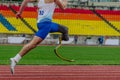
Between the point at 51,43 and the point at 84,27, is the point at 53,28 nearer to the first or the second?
the point at 51,43

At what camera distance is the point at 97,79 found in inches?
360

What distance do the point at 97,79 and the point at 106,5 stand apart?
53.2m

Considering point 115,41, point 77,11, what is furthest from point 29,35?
point 115,41

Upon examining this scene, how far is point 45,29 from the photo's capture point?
8.34 meters

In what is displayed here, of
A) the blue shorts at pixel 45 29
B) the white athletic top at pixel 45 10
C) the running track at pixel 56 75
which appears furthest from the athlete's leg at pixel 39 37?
the running track at pixel 56 75

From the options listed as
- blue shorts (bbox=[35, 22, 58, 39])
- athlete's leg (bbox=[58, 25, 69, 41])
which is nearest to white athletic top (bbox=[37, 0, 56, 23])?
blue shorts (bbox=[35, 22, 58, 39])

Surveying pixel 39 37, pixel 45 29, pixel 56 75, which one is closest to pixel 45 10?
pixel 45 29

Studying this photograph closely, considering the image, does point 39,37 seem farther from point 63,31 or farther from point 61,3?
point 61,3

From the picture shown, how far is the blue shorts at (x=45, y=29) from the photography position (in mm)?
8283

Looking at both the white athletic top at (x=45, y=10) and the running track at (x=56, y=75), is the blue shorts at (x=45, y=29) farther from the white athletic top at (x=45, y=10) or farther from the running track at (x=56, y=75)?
the running track at (x=56, y=75)

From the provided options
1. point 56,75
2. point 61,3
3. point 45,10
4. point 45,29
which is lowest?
point 56,75

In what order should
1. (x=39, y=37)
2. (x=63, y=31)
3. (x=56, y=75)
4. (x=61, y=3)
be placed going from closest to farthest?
(x=61, y=3) < (x=39, y=37) < (x=63, y=31) < (x=56, y=75)

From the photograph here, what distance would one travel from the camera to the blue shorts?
8283 millimetres

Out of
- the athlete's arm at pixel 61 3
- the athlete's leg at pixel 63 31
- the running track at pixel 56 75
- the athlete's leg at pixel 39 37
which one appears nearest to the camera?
the athlete's arm at pixel 61 3
